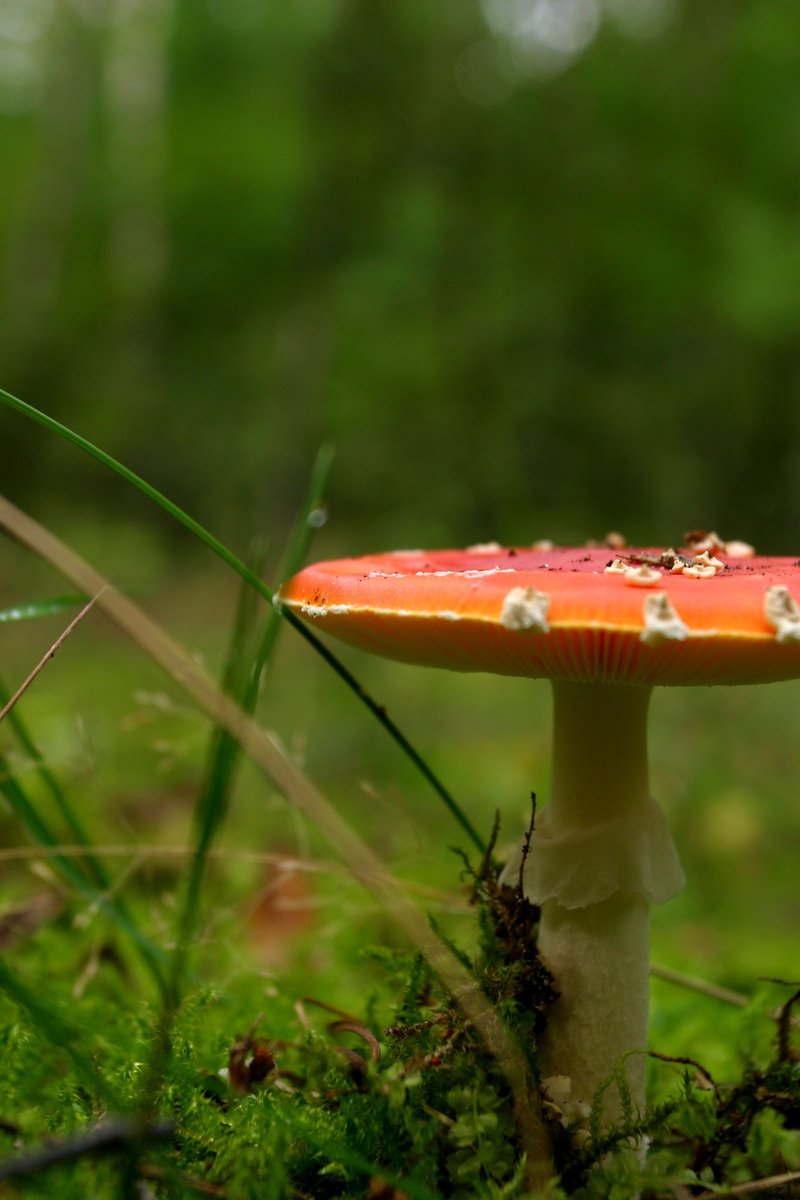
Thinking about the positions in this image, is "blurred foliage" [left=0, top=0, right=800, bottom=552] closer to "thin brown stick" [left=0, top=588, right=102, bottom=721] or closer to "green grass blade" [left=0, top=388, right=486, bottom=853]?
"green grass blade" [left=0, top=388, right=486, bottom=853]

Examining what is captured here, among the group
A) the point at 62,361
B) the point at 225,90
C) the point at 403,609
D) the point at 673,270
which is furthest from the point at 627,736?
the point at 225,90

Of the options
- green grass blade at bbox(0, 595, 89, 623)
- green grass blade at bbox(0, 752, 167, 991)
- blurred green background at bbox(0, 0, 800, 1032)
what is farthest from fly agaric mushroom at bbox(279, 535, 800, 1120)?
blurred green background at bbox(0, 0, 800, 1032)

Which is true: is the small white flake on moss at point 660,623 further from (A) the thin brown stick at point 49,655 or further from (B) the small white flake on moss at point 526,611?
(A) the thin brown stick at point 49,655

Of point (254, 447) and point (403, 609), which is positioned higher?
point (254, 447)

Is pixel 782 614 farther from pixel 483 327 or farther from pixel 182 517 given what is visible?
pixel 483 327

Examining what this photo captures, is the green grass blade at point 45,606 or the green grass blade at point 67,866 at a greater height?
the green grass blade at point 45,606

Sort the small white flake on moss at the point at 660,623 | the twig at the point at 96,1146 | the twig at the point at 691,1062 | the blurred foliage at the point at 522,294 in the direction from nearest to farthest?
the twig at the point at 96,1146
the small white flake on moss at the point at 660,623
the twig at the point at 691,1062
the blurred foliage at the point at 522,294

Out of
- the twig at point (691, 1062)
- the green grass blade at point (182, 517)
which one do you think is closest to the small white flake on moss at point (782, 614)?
the green grass blade at point (182, 517)

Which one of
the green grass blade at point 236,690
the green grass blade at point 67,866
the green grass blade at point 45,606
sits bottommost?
the green grass blade at point 67,866

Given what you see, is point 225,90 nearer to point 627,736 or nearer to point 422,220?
point 422,220
